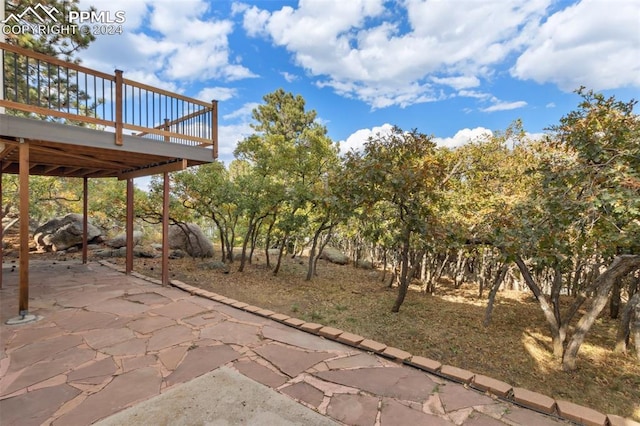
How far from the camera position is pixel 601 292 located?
3.11 metres

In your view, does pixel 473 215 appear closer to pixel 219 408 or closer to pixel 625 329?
pixel 625 329

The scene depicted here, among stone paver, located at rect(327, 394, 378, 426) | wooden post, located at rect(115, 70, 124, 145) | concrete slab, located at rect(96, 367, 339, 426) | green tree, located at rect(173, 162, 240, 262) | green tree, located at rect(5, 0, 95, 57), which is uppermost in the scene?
green tree, located at rect(5, 0, 95, 57)

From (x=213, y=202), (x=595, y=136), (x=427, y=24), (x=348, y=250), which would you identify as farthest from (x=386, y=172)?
(x=348, y=250)

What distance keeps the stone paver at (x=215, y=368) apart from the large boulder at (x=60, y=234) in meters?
6.38

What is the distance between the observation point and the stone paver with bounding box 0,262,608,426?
6.00 feet

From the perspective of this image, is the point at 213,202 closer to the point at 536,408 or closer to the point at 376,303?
the point at 376,303

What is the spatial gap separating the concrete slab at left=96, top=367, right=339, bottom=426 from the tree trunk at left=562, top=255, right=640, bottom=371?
10.6 feet

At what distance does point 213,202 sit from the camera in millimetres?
7391

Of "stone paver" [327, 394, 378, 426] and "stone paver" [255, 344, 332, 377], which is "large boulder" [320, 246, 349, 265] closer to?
"stone paver" [255, 344, 332, 377]

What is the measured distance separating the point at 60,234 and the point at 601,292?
12.3 metres

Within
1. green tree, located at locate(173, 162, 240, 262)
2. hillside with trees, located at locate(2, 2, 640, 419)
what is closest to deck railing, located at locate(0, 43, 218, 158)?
green tree, located at locate(173, 162, 240, 262)

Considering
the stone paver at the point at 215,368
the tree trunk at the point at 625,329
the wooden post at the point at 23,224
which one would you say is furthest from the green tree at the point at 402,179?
the wooden post at the point at 23,224

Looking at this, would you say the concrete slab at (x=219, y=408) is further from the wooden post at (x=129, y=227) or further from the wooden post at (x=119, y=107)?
the wooden post at (x=129, y=227)

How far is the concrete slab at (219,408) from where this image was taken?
5.52ft
